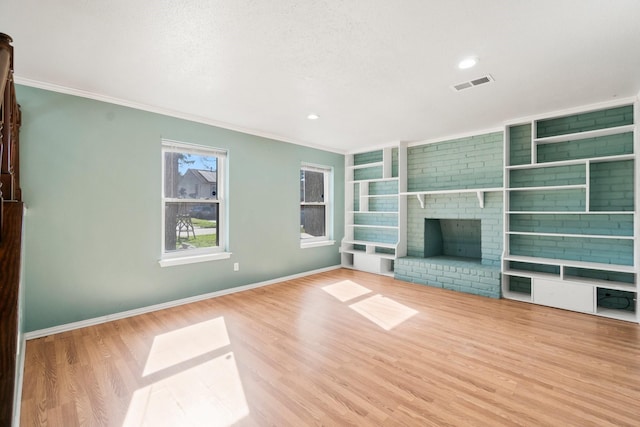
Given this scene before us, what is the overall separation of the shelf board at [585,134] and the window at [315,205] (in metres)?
3.41

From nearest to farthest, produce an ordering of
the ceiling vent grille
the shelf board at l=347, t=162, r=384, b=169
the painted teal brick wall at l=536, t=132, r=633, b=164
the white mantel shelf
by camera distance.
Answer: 1. the ceiling vent grille
2. the painted teal brick wall at l=536, t=132, r=633, b=164
3. the white mantel shelf
4. the shelf board at l=347, t=162, r=384, b=169

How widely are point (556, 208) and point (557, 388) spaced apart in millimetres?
2697

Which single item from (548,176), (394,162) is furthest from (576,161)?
(394,162)

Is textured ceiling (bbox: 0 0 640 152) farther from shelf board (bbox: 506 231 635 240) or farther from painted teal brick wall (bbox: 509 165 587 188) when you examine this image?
shelf board (bbox: 506 231 635 240)

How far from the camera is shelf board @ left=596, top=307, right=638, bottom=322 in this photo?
328cm

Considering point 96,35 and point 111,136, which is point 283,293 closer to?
point 111,136

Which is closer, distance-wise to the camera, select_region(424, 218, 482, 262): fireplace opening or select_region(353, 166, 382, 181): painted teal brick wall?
select_region(424, 218, 482, 262): fireplace opening

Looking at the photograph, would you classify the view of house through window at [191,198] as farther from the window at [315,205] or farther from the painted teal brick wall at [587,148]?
the painted teal brick wall at [587,148]

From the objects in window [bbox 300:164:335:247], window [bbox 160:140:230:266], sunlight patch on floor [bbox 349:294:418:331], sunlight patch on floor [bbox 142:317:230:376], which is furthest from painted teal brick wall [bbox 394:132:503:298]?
sunlight patch on floor [bbox 142:317:230:376]

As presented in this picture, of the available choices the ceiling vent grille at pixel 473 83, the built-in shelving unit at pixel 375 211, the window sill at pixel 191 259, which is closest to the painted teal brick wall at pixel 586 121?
the ceiling vent grille at pixel 473 83

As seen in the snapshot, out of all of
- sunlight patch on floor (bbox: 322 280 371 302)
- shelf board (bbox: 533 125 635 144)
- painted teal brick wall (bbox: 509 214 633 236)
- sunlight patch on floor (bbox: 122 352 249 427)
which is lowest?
sunlight patch on floor (bbox: 122 352 249 427)

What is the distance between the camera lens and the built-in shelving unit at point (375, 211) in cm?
544

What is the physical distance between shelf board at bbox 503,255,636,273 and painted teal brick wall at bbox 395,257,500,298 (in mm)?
311

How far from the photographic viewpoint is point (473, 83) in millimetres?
2928
